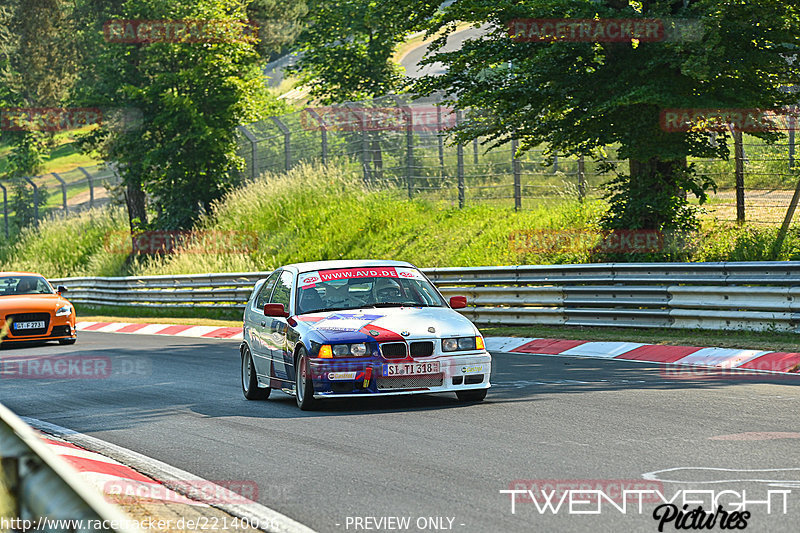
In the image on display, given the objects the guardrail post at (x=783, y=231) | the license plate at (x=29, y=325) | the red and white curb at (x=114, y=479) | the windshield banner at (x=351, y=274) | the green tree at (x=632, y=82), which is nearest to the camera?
the red and white curb at (x=114, y=479)

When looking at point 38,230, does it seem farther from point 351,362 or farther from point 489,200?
point 351,362

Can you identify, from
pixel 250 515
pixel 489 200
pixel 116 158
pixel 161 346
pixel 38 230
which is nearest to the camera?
pixel 250 515

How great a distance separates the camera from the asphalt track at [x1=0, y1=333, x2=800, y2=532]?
20.9 feet

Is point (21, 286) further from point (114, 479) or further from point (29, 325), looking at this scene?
point (114, 479)

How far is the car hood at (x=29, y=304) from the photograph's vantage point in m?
21.9

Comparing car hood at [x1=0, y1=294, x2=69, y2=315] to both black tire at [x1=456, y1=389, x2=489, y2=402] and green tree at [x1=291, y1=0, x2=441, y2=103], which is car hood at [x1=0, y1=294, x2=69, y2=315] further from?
green tree at [x1=291, y1=0, x2=441, y2=103]

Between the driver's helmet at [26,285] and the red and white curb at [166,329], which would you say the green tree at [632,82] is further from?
the driver's helmet at [26,285]

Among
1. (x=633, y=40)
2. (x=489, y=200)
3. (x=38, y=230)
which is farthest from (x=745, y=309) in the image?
(x=38, y=230)

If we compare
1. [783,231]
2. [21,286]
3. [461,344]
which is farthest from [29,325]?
[783,231]

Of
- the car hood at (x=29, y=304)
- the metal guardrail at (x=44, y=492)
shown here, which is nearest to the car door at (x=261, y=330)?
the metal guardrail at (x=44, y=492)

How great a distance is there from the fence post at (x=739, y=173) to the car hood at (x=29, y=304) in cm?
1328

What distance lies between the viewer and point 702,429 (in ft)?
28.7

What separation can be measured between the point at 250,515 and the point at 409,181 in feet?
80.3

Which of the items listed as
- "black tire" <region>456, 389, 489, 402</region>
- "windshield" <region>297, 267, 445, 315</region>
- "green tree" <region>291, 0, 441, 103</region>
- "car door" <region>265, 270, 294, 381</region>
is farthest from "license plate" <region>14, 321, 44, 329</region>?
"green tree" <region>291, 0, 441, 103</region>
